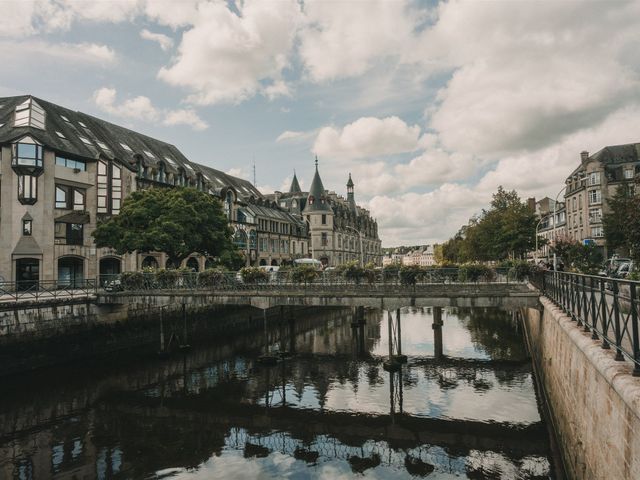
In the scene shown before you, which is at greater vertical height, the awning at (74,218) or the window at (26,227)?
the awning at (74,218)

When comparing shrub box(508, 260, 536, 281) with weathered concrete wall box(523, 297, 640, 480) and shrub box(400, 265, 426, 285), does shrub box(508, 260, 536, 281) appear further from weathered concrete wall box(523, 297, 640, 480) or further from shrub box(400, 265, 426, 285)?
weathered concrete wall box(523, 297, 640, 480)

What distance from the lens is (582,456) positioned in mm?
9844

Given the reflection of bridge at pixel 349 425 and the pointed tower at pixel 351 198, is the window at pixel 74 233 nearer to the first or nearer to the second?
the reflection of bridge at pixel 349 425

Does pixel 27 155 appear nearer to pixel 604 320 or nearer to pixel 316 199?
pixel 604 320

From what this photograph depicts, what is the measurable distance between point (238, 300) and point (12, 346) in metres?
11.9

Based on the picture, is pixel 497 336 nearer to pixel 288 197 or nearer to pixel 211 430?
pixel 211 430

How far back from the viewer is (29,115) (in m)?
38.5

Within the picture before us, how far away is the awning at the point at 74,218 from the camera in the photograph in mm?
39031

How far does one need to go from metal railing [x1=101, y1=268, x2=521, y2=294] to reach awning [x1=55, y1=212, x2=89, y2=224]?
1068 cm

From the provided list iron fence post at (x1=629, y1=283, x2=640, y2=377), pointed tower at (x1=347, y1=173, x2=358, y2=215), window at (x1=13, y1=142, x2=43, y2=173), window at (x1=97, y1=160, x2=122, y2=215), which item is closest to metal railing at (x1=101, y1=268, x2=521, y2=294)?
window at (x1=13, y1=142, x2=43, y2=173)

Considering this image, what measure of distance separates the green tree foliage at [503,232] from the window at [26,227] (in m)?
51.1

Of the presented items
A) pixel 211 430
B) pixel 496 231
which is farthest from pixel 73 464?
pixel 496 231

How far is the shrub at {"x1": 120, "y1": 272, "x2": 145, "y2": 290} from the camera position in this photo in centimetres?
3072

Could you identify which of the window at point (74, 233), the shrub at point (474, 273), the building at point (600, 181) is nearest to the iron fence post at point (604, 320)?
the shrub at point (474, 273)
